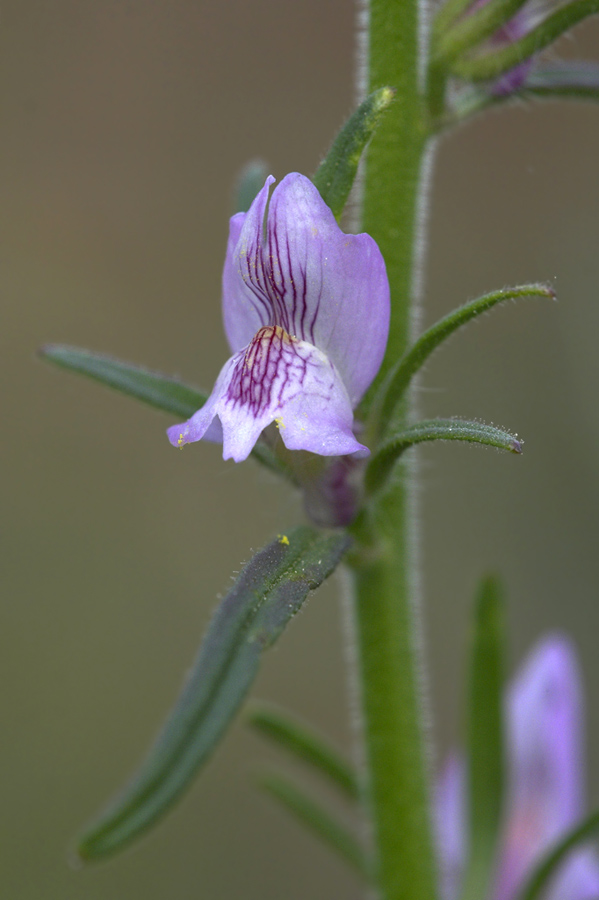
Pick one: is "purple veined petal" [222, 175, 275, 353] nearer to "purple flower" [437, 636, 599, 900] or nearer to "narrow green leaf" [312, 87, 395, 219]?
"narrow green leaf" [312, 87, 395, 219]

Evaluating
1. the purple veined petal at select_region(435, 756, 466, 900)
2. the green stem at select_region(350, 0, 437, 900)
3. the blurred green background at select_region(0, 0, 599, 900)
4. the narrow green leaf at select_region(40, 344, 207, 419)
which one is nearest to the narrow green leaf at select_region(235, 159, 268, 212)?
the green stem at select_region(350, 0, 437, 900)

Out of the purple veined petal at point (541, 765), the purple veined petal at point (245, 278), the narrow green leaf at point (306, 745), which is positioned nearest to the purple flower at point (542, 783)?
the purple veined petal at point (541, 765)

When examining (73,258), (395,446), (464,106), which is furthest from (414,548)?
(73,258)

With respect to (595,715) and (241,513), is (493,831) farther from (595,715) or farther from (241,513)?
(241,513)

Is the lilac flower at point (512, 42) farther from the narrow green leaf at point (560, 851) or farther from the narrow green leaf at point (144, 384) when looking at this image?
the narrow green leaf at point (560, 851)

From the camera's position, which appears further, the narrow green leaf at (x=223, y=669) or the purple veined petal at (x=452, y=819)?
the purple veined petal at (x=452, y=819)

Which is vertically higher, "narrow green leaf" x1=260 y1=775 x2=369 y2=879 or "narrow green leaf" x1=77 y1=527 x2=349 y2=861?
"narrow green leaf" x1=77 y1=527 x2=349 y2=861
